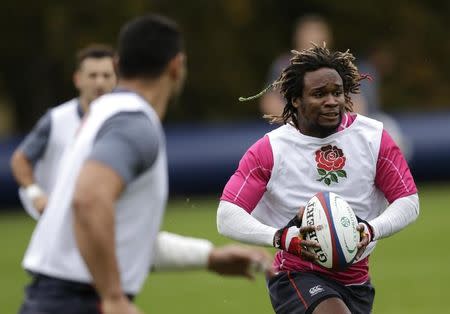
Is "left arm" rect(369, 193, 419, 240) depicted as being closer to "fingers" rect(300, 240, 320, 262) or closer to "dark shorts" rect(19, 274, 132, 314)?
"fingers" rect(300, 240, 320, 262)

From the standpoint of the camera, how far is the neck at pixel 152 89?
5.38m

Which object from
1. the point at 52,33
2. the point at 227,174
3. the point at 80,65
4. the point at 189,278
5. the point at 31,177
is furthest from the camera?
the point at 52,33

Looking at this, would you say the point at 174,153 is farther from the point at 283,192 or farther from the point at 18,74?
the point at 283,192

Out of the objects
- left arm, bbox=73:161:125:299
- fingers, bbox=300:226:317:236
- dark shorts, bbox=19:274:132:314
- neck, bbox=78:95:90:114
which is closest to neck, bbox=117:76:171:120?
left arm, bbox=73:161:125:299

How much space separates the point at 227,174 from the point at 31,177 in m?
11.8

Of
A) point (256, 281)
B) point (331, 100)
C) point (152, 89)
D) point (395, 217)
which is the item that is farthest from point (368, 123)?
point (256, 281)

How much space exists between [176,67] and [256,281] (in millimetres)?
7529

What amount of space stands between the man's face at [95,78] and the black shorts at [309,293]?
3717 mm

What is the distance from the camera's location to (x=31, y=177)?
33.7 feet

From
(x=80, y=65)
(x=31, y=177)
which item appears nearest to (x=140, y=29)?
(x=31, y=177)

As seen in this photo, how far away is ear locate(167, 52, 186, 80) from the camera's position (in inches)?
214

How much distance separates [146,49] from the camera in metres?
5.37

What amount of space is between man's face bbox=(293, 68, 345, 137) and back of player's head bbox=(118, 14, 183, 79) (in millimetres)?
1969

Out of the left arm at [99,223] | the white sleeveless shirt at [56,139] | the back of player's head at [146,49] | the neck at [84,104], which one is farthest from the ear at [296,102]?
the neck at [84,104]
